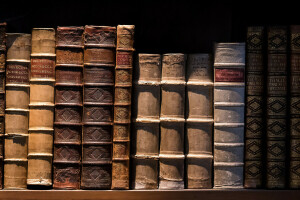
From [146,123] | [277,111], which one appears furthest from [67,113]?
[277,111]

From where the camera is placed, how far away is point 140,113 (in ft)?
5.49

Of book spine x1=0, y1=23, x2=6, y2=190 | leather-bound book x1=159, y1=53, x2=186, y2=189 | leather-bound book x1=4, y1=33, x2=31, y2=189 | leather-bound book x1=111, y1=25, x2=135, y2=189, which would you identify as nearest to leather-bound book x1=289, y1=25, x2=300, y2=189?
leather-bound book x1=159, y1=53, x2=186, y2=189

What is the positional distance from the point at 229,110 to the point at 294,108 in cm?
29

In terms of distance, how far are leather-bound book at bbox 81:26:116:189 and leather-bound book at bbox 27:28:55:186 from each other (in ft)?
0.52

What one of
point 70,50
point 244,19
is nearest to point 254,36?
point 244,19

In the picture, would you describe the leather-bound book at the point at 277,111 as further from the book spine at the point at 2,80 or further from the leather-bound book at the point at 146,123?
the book spine at the point at 2,80

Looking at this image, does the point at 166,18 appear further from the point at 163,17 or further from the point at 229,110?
the point at 229,110

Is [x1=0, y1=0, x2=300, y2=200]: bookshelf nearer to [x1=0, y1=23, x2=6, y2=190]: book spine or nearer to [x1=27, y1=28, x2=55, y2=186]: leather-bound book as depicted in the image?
[x1=0, y1=23, x2=6, y2=190]: book spine

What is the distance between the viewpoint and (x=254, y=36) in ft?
5.48

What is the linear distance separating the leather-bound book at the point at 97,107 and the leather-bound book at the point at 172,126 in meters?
0.24

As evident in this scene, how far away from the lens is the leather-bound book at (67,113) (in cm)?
164

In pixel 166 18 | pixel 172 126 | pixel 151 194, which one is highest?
pixel 166 18

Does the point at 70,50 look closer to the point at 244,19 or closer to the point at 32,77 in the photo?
Result: the point at 32,77

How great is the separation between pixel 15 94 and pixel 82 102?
1.01ft
